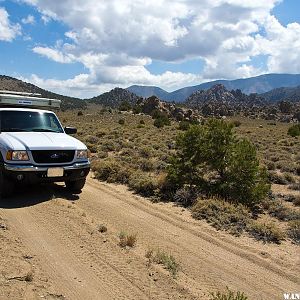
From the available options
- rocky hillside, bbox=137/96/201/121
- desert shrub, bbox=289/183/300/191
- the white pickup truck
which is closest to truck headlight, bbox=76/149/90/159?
the white pickup truck

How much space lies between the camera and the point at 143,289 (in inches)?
201

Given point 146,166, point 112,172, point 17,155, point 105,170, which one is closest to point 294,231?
point 17,155

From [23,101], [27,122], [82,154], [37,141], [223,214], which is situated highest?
[23,101]

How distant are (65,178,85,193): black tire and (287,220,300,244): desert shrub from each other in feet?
16.2

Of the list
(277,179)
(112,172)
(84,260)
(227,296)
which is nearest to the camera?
(227,296)

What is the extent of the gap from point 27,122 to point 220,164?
513cm

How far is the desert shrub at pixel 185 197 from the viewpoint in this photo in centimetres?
968

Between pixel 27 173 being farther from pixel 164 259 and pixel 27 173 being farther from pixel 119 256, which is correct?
pixel 164 259

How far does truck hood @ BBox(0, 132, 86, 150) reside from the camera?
8.52 meters

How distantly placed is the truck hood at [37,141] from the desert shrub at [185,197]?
271 centimetres

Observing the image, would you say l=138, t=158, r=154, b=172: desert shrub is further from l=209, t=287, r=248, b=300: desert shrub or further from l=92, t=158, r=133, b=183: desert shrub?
l=209, t=287, r=248, b=300: desert shrub

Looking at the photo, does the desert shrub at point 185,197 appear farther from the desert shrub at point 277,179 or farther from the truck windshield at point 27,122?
→ the desert shrub at point 277,179

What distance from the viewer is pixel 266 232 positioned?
25.2 feet

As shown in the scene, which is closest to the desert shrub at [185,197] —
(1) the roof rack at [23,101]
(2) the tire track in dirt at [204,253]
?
(2) the tire track in dirt at [204,253]
